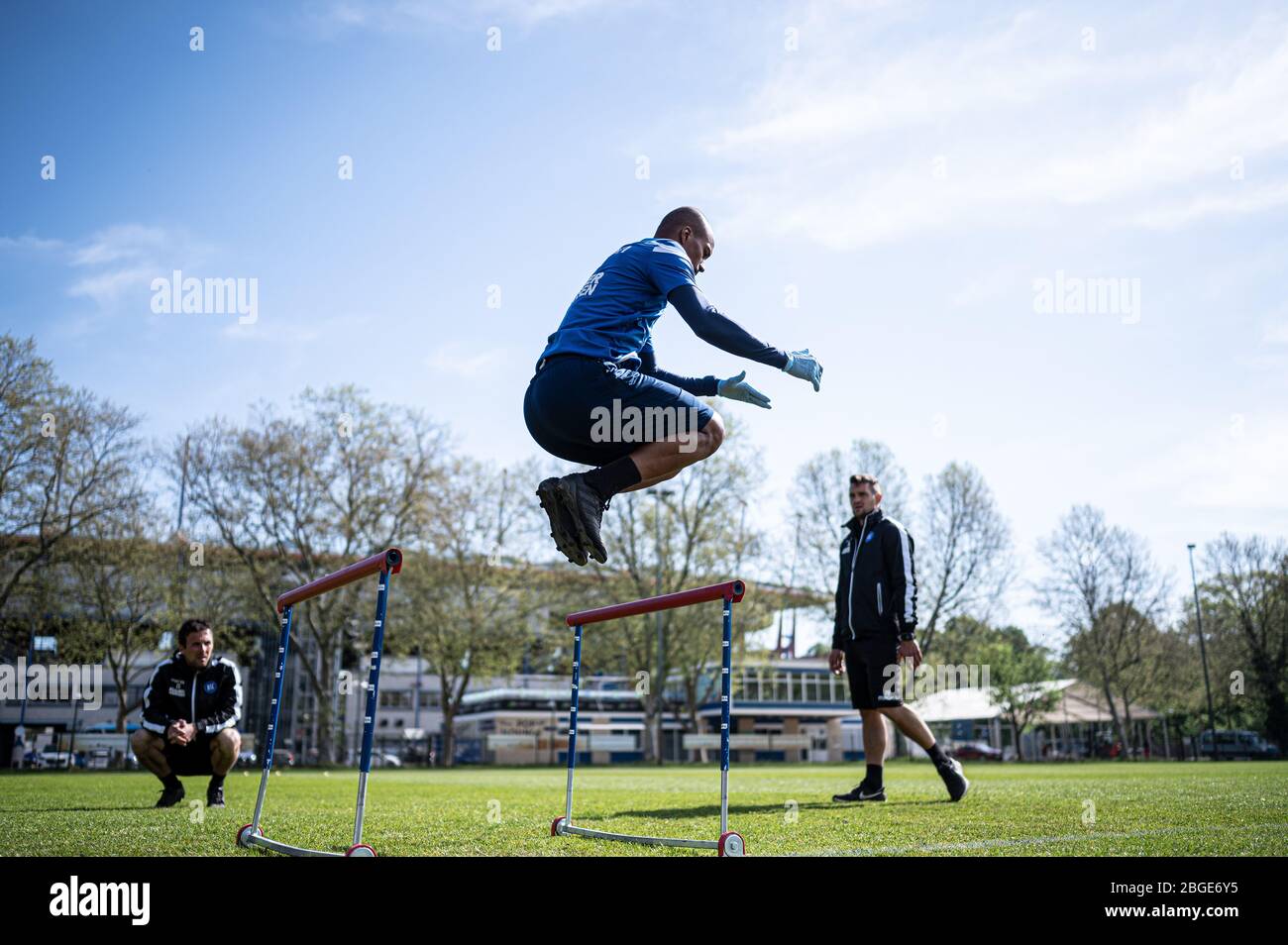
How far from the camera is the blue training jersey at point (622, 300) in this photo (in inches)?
183

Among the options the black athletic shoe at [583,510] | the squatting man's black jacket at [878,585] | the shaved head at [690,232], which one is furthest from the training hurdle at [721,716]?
the squatting man's black jacket at [878,585]

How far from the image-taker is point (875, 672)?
322 inches

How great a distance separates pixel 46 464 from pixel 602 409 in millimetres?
32193

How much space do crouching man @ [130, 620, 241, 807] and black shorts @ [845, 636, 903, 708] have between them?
5593 mm

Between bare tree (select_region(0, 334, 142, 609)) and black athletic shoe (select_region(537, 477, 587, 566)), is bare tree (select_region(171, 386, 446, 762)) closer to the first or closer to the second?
bare tree (select_region(0, 334, 142, 609))

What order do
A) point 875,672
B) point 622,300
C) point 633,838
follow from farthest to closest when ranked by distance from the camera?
point 875,672 → point 633,838 → point 622,300

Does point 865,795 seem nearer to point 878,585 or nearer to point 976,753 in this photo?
point 878,585

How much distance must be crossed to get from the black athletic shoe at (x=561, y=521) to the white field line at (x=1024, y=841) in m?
1.83

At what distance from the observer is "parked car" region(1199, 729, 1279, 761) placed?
4447cm

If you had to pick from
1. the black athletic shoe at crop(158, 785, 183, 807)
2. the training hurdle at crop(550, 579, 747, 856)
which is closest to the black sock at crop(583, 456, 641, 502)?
the training hurdle at crop(550, 579, 747, 856)

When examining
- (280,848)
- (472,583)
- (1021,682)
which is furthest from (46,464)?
(1021,682)

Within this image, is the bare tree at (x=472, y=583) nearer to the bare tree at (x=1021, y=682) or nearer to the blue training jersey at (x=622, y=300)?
the bare tree at (x=1021, y=682)
